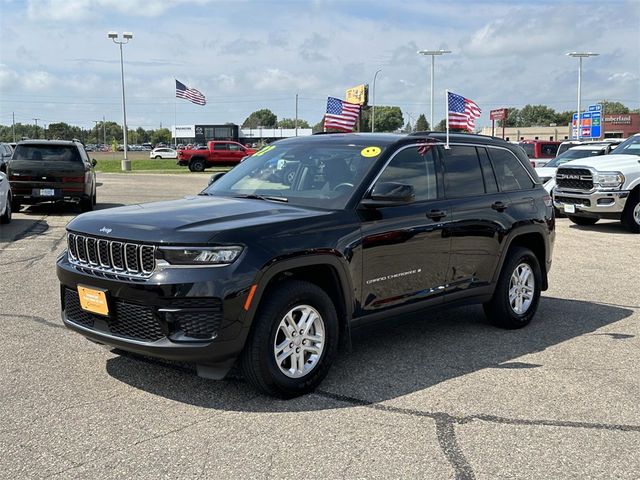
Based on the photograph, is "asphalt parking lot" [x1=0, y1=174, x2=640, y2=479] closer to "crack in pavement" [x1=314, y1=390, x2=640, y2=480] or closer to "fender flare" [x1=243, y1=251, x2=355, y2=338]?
"crack in pavement" [x1=314, y1=390, x2=640, y2=480]

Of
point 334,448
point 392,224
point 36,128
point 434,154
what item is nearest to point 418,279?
point 392,224

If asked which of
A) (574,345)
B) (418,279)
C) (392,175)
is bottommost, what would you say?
(574,345)

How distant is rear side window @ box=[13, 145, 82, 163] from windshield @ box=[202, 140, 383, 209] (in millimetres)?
11406

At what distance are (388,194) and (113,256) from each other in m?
1.94

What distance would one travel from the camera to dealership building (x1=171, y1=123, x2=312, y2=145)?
90.3 metres

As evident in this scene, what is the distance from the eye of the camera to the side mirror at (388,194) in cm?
484

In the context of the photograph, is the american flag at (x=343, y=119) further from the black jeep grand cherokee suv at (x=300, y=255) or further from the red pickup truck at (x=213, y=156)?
the red pickup truck at (x=213, y=156)

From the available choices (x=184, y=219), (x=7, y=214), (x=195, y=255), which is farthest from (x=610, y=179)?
(x=7, y=214)

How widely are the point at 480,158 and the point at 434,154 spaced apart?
716 millimetres

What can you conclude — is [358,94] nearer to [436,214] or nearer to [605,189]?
[605,189]

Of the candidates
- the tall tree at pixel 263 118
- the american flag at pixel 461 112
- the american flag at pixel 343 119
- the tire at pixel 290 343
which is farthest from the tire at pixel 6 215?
the tall tree at pixel 263 118

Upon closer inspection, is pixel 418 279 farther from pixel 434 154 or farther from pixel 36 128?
pixel 36 128

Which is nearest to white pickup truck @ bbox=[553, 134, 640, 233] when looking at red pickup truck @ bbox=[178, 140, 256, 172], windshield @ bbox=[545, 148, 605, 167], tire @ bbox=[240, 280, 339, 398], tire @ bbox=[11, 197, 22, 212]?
windshield @ bbox=[545, 148, 605, 167]

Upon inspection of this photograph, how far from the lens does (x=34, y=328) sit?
6.17 m
